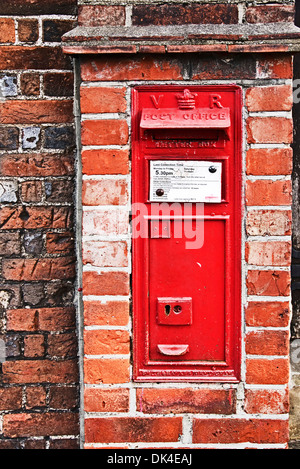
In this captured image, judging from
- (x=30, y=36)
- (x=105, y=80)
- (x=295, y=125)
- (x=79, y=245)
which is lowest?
(x=79, y=245)

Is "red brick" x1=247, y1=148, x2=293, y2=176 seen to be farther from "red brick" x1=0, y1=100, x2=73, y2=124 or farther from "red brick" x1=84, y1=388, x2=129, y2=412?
"red brick" x1=84, y1=388, x2=129, y2=412

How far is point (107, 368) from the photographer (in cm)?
154

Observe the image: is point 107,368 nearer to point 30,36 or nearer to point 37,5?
point 30,36

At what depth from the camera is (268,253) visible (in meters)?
1.49

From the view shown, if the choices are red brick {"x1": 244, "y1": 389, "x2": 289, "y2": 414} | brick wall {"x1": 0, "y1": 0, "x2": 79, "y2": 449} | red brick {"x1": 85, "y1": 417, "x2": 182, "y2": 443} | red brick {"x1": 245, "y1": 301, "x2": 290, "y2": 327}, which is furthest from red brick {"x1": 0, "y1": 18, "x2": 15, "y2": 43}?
red brick {"x1": 244, "y1": 389, "x2": 289, "y2": 414}

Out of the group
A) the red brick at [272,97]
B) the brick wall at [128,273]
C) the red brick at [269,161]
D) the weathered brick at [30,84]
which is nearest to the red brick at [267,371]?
the brick wall at [128,273]

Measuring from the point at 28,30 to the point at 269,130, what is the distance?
3.36 feet

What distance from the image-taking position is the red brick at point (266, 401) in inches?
60.1

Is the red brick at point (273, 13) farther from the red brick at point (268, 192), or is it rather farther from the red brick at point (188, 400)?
the red brick at point (188, 400)

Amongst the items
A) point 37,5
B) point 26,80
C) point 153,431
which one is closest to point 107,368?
point 153,431

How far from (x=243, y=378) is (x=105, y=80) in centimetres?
115

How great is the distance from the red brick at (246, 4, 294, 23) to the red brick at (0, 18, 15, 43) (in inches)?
36.1

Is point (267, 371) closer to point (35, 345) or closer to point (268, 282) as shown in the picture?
point (268, 282)

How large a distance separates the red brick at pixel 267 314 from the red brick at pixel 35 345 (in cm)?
84
